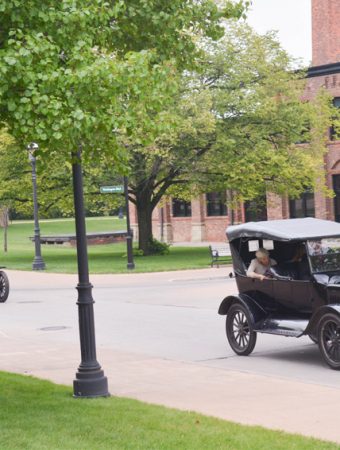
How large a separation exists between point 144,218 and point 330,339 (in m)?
31.0

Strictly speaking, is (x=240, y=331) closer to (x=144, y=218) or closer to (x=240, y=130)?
(x=240, y=130)

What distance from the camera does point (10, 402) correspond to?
9789mm

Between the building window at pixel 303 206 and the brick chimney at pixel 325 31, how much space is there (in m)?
7.88

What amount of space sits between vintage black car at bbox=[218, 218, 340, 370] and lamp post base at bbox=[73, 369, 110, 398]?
129 inches

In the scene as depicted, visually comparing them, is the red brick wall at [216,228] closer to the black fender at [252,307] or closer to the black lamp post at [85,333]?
the black fender at [252,307]

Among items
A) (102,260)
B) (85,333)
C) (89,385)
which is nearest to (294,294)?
(85,333)

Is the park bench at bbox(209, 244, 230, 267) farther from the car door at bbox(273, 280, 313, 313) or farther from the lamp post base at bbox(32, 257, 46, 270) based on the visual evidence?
the car door at bbox(273, 280, 313, 313)

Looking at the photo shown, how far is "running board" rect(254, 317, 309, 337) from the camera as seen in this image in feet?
41.4

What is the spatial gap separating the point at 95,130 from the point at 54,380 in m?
3.89

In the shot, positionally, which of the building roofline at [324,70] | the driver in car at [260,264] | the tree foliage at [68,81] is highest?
the building roofline at [324,70]

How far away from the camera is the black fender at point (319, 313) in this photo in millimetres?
11773

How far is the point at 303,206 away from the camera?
5356cm

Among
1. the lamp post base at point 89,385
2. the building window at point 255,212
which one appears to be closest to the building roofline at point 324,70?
the building window at point 255,212

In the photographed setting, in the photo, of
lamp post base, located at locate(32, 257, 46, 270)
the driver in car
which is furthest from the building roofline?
the driver in car
